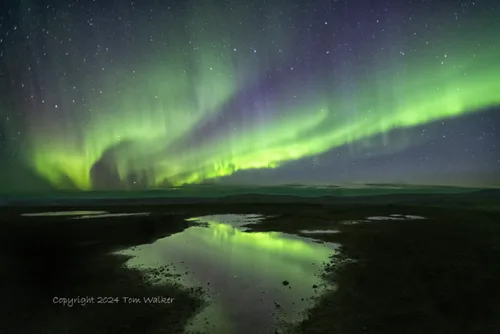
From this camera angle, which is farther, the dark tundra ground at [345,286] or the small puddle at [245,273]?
the small puddle at [245,273]

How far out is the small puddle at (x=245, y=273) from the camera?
195 inches

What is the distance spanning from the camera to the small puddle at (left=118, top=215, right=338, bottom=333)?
4.96m

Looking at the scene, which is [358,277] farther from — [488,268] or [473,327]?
[488,268]

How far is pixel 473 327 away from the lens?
4.52 m

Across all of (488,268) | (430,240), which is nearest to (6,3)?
(488,268)

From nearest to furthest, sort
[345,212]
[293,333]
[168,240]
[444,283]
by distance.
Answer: [293,333] → [444,283] → [168,240] → [345,212]

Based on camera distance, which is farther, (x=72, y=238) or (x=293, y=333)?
(x=72, y=238)

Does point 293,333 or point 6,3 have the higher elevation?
point 6,3

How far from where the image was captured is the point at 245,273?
753cm

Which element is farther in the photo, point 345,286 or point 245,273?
point 245,273

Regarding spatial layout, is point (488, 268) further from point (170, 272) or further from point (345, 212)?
point (345, 212)

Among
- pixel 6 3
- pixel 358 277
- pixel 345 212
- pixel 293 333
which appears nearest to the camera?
pixel 293 333

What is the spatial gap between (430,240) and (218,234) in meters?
8.91

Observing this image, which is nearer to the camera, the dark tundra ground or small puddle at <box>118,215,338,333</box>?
the dark tundra ground
